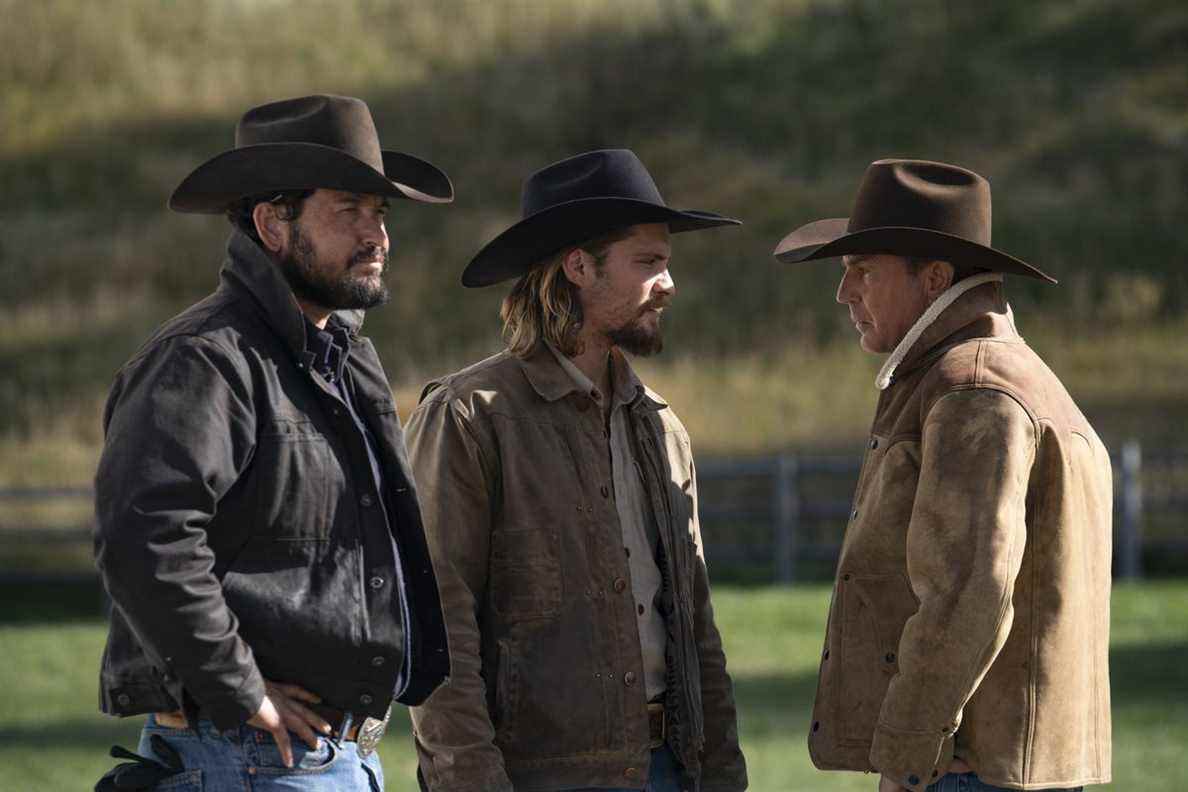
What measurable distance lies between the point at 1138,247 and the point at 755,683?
1621 centimetres

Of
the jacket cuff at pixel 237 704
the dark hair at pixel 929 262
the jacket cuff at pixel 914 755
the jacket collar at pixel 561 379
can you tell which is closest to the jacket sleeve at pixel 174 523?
the jacket cuff at pixel 237 704

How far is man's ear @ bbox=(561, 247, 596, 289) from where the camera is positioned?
4.34 m

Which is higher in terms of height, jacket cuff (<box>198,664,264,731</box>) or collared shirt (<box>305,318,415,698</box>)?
collared shirt (<box>305,318,415,698</box>)

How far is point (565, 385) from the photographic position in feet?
13.9

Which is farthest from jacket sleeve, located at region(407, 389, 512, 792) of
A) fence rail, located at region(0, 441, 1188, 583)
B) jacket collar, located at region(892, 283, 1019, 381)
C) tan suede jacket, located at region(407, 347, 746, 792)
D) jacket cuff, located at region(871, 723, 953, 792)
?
fence rail, located at region(0, 441, 1188, 583)

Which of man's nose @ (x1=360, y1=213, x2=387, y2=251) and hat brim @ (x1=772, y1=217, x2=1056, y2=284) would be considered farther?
hat brim @ (x1=772, y1=217, x2=1056, y2=284)

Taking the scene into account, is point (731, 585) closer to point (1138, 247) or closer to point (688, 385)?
point (688, 385)

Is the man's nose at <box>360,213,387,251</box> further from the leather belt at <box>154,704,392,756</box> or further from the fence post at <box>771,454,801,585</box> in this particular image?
the fence post at <box>771,454,801,585</box>

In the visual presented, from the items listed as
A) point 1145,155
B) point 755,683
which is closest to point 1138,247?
point 1145,155

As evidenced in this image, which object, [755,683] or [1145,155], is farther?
[1145,155]

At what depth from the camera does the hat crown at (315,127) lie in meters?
3.74

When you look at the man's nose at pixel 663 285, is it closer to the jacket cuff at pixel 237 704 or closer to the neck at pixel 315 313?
the neck at pixel 315 313

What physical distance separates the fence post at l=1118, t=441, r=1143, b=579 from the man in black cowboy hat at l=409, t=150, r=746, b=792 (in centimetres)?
1345

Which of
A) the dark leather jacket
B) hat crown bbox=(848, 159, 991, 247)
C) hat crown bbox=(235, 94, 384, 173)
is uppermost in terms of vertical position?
hat crown bbox=(235, 94, 384, 173)
